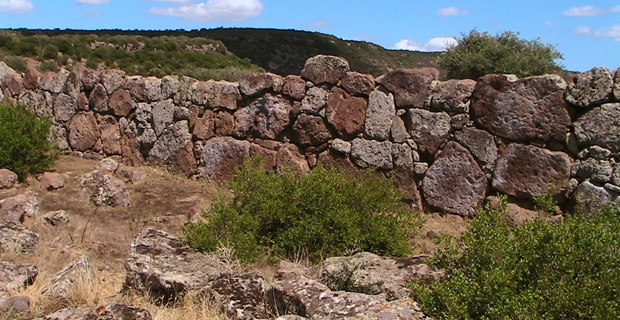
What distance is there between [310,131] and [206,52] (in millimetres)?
21243

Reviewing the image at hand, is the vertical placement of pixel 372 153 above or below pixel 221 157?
above

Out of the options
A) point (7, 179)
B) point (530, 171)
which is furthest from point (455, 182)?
point (7, 179)

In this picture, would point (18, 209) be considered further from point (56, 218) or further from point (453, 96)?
point (453, 96)

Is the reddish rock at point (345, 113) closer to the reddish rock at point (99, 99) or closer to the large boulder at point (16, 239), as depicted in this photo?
the large boulder at point (16, 239)

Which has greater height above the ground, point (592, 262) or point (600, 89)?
point (600, 89)

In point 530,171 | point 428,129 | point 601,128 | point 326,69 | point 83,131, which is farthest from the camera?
point 83,131

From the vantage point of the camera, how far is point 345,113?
867cm

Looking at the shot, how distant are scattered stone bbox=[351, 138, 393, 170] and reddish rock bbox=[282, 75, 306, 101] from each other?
105 centimetres

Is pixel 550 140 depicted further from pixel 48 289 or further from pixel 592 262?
pixel 48 289

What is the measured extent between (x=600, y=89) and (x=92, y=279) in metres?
5.30

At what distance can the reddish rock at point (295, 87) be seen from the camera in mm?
9070

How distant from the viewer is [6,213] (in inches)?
289

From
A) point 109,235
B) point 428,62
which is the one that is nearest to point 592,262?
point 109,235

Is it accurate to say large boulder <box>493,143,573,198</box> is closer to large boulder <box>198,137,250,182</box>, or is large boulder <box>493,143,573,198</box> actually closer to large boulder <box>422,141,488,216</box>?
large boulder <box>422,141,488,216</box>
